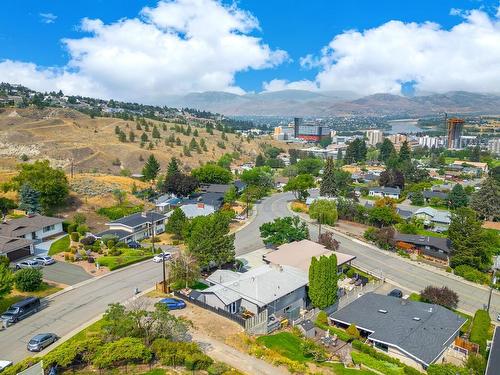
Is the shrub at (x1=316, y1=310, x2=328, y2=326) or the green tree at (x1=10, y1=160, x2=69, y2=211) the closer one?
the shrub at (x1=316, y1=310, x2=328, y2=326)

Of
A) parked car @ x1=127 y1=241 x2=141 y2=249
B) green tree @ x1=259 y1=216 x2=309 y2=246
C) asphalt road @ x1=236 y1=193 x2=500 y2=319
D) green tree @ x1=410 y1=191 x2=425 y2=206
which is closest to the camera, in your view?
asphalt road @ x1=236 y1=193 x2=500 y2=319

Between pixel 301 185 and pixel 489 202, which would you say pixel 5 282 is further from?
pixel 489 202

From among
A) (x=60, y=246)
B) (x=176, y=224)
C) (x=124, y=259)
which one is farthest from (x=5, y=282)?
(x=176, y=224)

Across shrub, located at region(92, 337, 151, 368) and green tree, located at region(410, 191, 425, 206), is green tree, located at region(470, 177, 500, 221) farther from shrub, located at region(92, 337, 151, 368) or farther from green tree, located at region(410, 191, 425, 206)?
shrub, located at region(92, 337, 151, 368)

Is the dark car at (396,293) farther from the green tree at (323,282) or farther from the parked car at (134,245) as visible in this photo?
the parked car at (134,245)

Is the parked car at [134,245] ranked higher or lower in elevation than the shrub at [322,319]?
higher

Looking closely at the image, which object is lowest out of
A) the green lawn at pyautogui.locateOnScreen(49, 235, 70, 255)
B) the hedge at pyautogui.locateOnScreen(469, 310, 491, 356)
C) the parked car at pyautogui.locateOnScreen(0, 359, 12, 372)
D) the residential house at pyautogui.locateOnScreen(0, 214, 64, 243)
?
the hedge at pyautogui.locateOnScreen(469, 310, 491, 356)

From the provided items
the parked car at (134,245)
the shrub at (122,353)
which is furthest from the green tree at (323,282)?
the parked car at (134,245)

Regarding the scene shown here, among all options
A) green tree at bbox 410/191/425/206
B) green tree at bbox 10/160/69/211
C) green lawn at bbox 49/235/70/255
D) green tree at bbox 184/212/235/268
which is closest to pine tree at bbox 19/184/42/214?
green tree at bbox 10/160/69/211
